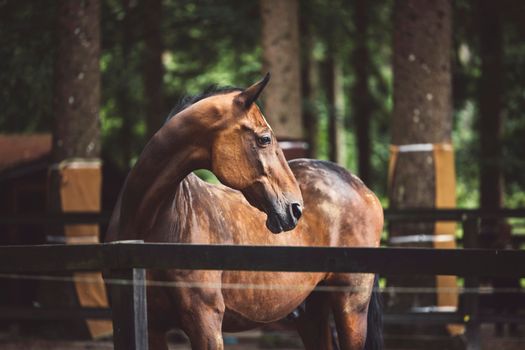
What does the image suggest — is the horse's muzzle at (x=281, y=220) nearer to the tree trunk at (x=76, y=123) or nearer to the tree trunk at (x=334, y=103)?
the tree trunk at (x=76, y=123)

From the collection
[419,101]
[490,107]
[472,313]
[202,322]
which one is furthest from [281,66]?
[202,322]

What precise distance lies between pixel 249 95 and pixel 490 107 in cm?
1271

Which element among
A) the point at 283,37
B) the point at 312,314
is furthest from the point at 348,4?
the point at 312,314

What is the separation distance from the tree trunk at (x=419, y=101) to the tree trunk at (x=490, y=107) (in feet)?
21.4

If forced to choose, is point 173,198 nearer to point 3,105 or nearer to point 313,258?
point 313,258

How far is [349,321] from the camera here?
6301 mm

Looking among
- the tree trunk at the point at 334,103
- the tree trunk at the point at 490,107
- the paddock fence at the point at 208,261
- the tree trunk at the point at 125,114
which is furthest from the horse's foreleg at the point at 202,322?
the tree trunk at the point at 334,103

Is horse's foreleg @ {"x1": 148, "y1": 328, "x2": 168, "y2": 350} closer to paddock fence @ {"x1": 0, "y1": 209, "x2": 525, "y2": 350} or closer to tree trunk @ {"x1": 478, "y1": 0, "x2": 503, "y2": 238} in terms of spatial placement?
paddock fence @ {"x1": 0, "y1": 209, "x2": 525, "y2": 350}

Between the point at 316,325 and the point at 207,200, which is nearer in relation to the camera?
the point at 207,200

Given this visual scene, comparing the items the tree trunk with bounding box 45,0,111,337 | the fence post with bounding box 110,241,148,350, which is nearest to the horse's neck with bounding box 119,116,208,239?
the fence post with bounding box 110,241,148,350

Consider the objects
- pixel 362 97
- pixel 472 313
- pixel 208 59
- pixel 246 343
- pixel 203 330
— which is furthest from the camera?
pixel 208 59

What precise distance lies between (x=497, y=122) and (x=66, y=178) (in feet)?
29.5

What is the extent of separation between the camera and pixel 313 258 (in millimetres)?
4328

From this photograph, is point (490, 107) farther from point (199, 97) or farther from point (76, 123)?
point (199, 97)
